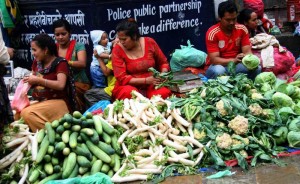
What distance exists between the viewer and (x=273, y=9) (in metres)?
10.6

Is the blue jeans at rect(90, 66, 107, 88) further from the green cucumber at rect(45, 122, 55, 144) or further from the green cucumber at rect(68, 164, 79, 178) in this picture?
the green cucumber at rect(68, 164, 79, 178)

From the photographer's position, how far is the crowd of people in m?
5.49

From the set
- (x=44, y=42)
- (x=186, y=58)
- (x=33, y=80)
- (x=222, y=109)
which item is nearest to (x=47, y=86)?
(x=33, y=80)

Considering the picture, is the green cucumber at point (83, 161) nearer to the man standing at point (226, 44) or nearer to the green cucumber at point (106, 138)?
the green cucumber at point (106, 138)

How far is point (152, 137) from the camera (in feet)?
16.3

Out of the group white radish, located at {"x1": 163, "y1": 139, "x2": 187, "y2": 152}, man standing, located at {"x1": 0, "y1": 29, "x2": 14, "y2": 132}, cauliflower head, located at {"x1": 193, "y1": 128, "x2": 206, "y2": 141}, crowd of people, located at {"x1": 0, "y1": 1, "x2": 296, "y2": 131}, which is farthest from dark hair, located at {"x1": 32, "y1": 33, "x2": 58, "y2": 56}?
cauliflower head, located at {"x1": 193, "y1": 128, "x2": 206, "y2": 141}

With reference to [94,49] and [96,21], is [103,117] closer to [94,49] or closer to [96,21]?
[94,49]

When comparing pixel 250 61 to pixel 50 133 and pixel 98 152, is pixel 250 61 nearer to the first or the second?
pixel 98 152

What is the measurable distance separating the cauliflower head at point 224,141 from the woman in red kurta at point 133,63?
49.6 inches

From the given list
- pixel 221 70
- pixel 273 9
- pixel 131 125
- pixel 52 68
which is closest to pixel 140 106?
pixel 131 125

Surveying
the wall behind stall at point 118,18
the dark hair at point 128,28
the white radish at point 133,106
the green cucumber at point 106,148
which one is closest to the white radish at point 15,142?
the green cucumber at point 106,148

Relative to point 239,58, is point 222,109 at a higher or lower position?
lower

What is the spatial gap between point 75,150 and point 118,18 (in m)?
2.97

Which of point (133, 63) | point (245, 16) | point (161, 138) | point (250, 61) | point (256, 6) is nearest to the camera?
point (161, 138)
